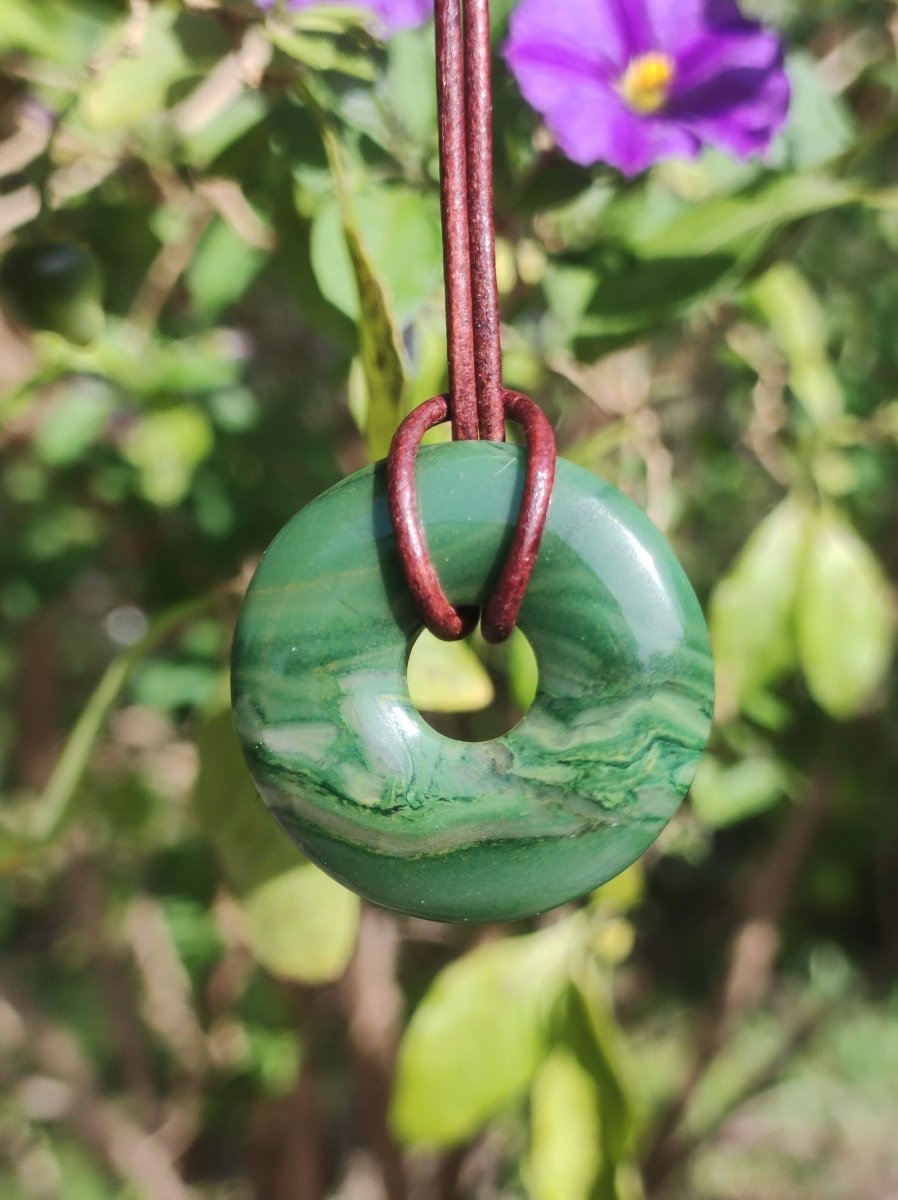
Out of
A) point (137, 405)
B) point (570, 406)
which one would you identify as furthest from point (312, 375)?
point (137, 405)

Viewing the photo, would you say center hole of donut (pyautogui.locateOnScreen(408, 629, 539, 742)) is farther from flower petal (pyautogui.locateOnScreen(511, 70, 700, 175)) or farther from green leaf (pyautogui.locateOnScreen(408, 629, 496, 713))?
flower petal (pyautogui.locateOnScreen(511, 70, 700, 175))

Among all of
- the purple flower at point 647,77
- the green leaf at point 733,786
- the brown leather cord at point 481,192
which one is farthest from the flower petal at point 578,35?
the green leaf at point 733,786

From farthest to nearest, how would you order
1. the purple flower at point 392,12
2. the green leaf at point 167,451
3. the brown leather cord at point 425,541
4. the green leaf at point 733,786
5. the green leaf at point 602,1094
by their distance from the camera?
the green leaf at point 733,786
the green leaf at point 167,451
the green leaf at point 602,1094
the purple flower at point 392,12
the brown leather cord at point 425,541

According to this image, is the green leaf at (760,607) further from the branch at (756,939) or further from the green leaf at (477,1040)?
the branch at (756,939)

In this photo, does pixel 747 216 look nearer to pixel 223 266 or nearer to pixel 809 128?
pixel 809 128

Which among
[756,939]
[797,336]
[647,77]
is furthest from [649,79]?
[756,939]

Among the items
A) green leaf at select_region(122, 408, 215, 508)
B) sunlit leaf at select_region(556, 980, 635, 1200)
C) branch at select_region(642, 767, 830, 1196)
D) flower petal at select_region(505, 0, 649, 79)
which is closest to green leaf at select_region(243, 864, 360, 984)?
sunlit leaf at select_region(556, 980, 635, 1200)

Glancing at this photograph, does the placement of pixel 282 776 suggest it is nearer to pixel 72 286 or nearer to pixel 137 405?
pixel 72 286
